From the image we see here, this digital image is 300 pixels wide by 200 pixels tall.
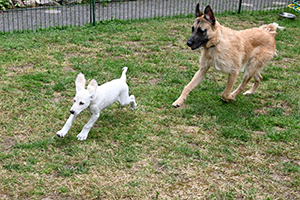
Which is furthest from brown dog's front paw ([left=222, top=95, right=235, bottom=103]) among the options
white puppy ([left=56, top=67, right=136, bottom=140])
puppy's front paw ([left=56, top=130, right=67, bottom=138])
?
puppy's front paw ([left=56, top=130, right=67, bottom=138])

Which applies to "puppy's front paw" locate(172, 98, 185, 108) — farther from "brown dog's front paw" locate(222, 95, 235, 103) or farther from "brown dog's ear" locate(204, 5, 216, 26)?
"brown dog's ear" locate(204, 5, 216, 26)

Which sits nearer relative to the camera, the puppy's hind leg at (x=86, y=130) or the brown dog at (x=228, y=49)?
the puppy's hind leg at (x=86, y=130)

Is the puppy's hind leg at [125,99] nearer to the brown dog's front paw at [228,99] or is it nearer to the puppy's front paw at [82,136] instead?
the puppy's front paw at [82,136]

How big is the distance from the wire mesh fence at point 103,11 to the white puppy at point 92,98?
454 centimetres

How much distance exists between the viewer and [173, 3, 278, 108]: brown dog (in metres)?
5.52

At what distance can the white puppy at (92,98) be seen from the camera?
4.51 meters

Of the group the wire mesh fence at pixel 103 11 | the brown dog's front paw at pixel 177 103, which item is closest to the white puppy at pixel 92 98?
the brown dog's front paw at pixel 177 103

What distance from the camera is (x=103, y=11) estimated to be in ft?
33.4

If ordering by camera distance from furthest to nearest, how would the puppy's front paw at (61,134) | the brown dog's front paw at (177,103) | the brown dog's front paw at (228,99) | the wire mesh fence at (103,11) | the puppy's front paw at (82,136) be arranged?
the wire mesh fence at (103,11) < the brown dog's front paw at (228,99) < the brown dog's front paw at (177,103) < the puppy's front paw at (82,136) < the puppy's front paw at (61,134)

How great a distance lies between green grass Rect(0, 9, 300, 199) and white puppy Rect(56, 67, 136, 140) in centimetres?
20

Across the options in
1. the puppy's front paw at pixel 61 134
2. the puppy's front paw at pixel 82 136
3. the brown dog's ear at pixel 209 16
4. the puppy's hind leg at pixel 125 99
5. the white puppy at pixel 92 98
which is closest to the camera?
the white puppy at pixel 92 98

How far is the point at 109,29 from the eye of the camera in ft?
29.5

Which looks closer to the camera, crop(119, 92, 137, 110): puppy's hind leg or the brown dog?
crop(119, 92, 137, 110): puppy's hind leg

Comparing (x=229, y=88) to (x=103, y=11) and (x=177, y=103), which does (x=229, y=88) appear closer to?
(x=177, y=103)
